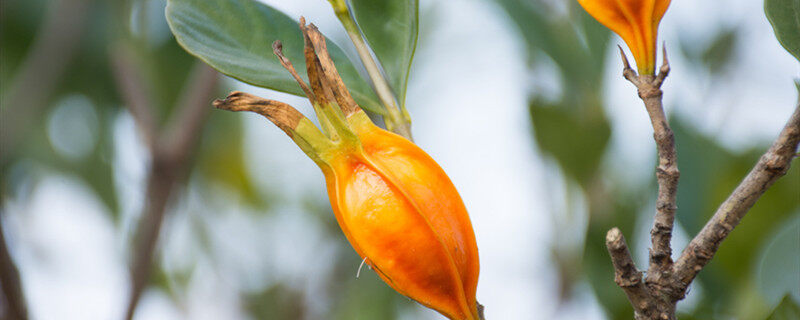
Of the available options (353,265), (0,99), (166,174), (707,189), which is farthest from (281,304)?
(707,189)

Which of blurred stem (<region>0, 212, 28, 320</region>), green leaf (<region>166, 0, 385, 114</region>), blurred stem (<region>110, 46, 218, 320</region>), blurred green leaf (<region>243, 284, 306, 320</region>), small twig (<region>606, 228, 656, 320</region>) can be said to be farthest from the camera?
blurred green leaf (<region>243, 284, 306, 320</region>)

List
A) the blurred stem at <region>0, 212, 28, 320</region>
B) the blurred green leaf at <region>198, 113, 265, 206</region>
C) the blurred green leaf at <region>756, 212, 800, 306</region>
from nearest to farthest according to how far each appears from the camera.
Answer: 1. the blurred green leaf at <region>756, 212, 800, 306</region>
2. the blurred stem at <region>0, 212, 28, 320</region>
3. the blurred green leaf at <region>198, 113, 265, 206</region>

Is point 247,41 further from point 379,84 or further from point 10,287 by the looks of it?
point 10,287

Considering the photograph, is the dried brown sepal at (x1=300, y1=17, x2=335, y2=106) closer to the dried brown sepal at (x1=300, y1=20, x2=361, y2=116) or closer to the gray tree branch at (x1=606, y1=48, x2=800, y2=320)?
the dried brown sepal at (x1=300, y1=20, x2=361, y2=116)

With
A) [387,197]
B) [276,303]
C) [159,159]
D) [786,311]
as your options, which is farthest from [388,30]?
[276,303]

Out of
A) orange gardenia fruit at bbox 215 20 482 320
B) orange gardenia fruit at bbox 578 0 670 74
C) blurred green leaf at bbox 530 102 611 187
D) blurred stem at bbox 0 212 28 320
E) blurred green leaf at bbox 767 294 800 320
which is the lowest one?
blurred stem at bbox 0 212 28 320

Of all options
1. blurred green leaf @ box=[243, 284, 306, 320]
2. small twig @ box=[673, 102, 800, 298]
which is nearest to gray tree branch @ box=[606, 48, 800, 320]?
small twig @ box=[673, 102, 800, 298]

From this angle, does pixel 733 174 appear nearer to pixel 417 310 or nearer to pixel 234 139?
pixel 417 310
